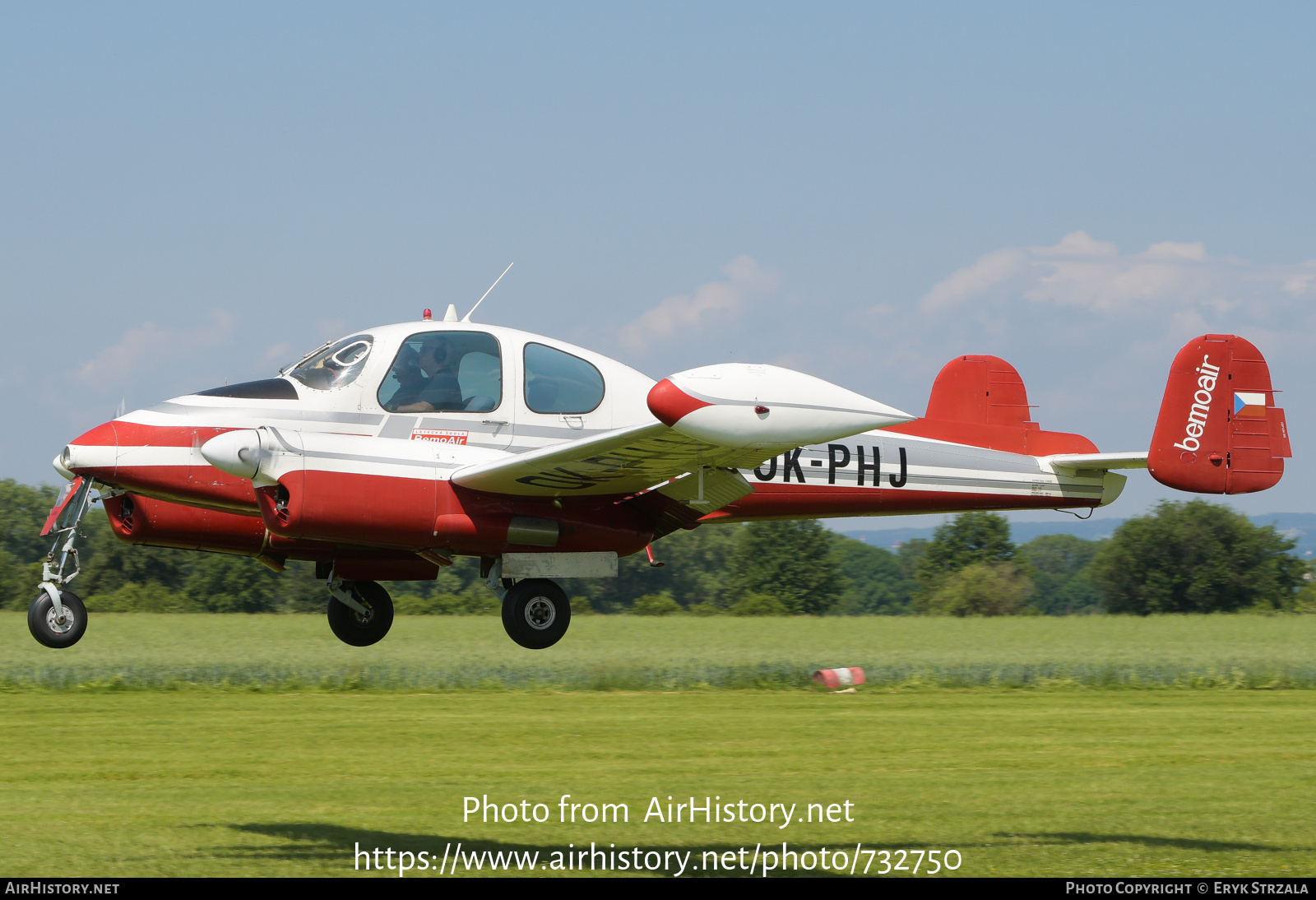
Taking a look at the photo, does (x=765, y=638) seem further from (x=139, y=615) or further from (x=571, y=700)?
(x=139, y=615)

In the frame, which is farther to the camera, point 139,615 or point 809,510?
point 139,615

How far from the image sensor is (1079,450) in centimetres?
1320

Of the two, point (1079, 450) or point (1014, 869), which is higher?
point (1079, 450)

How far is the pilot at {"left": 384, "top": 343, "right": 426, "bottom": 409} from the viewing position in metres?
10.6

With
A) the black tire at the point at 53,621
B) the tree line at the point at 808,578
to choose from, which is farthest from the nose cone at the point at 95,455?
the tree line at the point at 808,578

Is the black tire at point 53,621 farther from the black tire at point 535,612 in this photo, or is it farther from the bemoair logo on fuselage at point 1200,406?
the bemoair logo on fuselage at point 1200,406

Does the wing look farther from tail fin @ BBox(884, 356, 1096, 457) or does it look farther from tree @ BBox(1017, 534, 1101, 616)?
tree @ BBox(1017, 534, 1101, 616)

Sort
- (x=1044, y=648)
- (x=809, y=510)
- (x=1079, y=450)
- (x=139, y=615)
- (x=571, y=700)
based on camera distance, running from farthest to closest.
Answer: (x=139, y=615) → (x=1044, y=648) → (x=571, y=700) → (x=1079, y=450) → (x=809, y=510)

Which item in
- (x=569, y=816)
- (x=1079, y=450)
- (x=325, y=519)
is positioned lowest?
(x=569, y=816)

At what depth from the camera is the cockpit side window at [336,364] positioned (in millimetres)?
10586

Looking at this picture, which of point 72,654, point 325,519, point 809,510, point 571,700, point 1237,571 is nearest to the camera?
point 325,519

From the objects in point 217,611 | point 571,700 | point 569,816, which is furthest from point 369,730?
point 217,611

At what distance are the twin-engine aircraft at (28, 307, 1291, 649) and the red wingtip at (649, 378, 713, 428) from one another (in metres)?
0.02

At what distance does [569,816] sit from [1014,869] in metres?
5.89
